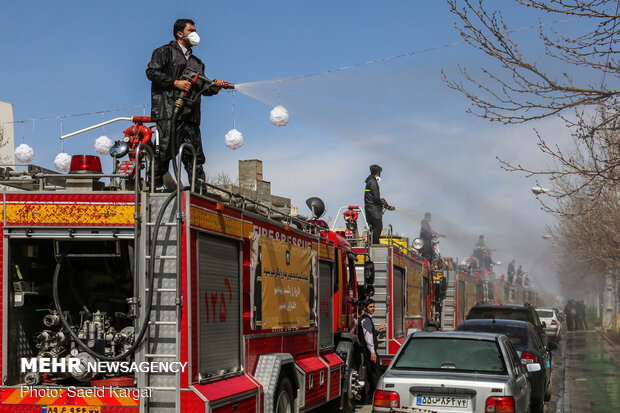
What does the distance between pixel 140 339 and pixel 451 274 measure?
21912 mm

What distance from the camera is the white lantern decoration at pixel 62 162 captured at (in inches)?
358

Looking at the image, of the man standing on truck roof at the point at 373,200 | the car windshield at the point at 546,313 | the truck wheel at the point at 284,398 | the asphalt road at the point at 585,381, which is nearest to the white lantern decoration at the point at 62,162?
the truck wheel at the point at 284,398

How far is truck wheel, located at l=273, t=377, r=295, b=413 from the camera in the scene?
9113mm

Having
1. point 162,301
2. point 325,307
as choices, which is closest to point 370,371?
point 325,307

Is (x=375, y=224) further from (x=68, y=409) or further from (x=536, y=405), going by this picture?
(x=68, y=409)

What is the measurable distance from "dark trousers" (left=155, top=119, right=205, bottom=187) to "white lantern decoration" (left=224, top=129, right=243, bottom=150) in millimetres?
2100

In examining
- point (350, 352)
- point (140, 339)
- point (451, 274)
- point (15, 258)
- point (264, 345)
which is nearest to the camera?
point (140, 339)

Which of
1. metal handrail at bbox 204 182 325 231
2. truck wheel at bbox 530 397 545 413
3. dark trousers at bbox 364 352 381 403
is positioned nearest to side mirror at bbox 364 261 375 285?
dark trousers at bbox 364 352 381 403

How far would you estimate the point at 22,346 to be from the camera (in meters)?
7.68

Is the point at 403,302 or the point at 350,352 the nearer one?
Result: the point at 350,352

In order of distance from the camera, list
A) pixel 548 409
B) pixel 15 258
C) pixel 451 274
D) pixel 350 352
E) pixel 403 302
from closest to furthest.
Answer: pixel 15 258 → pixel 350 352 → pixel 548 409 → pixel 403 302 → pixel 451 274

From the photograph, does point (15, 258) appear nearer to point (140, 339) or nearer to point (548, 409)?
point (140, 339)

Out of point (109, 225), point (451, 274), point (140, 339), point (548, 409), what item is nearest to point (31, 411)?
point (140, 339)

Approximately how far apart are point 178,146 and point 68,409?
3021mm
